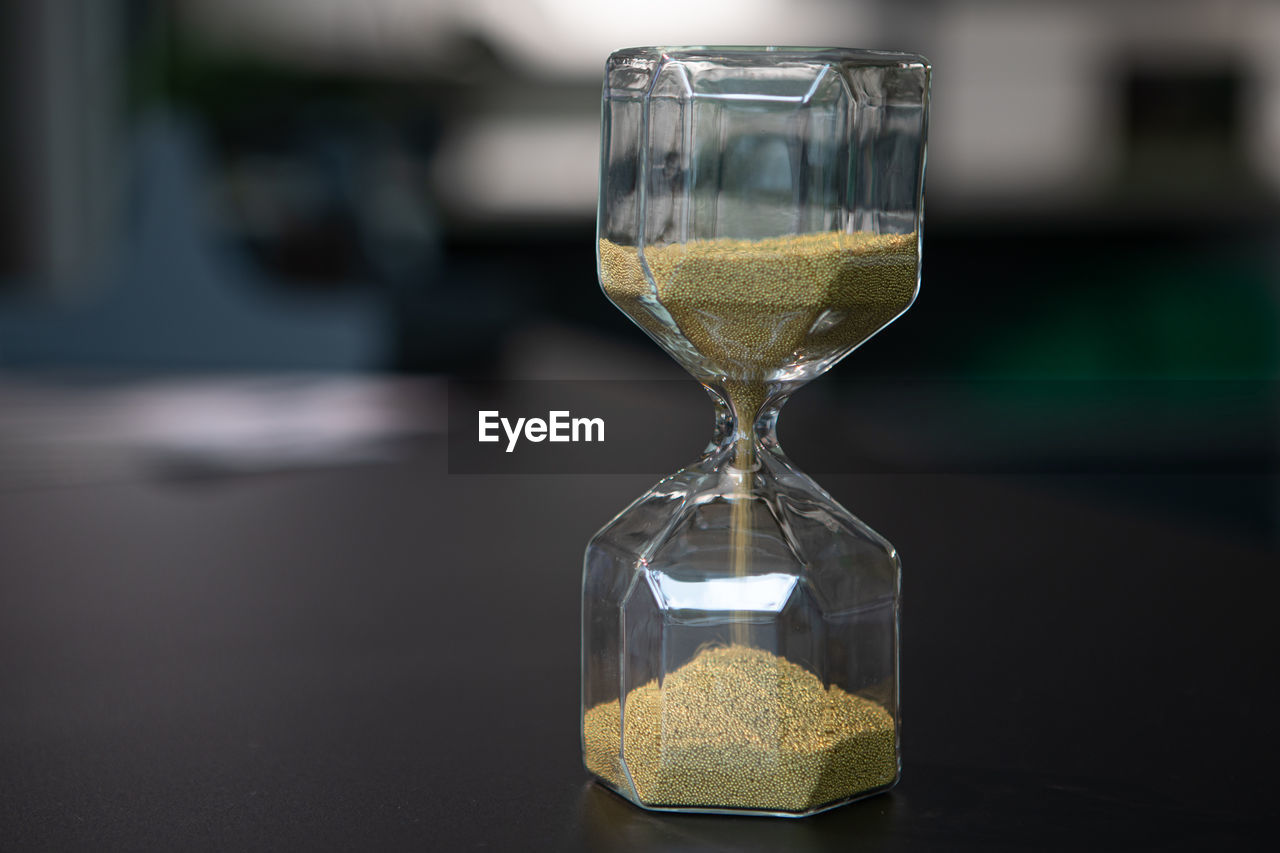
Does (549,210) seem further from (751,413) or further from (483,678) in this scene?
(751,413)

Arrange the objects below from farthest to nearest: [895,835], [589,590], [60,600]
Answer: [60,600] → [589,590] → [895,835]

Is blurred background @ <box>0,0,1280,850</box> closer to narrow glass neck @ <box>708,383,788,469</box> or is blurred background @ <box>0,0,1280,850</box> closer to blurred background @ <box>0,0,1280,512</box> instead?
blurred background @ <box>0,0,1280,512</box>

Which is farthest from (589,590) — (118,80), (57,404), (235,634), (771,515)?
(118,80)

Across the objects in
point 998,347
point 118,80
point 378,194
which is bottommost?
point 998,347

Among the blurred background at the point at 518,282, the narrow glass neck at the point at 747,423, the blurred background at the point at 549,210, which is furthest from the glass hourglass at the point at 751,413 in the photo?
the blurred background at the point at 549,210

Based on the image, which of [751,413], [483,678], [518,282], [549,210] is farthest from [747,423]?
[518,282]

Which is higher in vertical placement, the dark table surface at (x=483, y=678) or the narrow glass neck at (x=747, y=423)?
the narrow glass neck at (x=747, y=423)

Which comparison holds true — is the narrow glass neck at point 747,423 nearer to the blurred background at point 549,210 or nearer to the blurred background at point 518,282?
the blurred background at point 518,282

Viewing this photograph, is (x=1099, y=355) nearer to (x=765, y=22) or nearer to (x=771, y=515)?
(x=765, y=22)
